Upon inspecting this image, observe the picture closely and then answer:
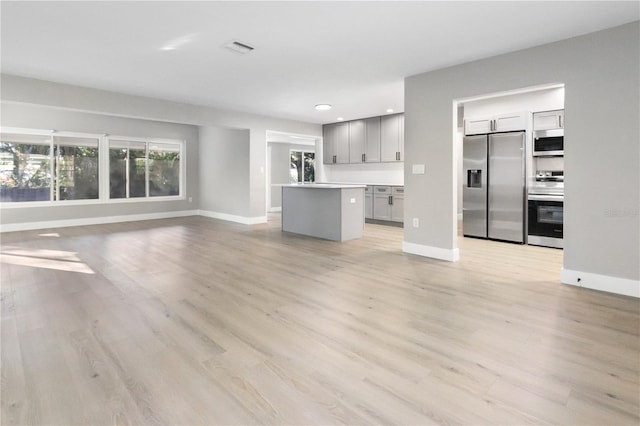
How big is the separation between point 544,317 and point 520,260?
6.53 ft

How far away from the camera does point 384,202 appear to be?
7707 mm

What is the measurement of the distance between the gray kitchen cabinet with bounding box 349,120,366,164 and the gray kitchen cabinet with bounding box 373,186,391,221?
2.94 ft

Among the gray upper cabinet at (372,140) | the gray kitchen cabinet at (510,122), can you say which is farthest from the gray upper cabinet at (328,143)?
the gray kitchen cabinet at (510,122)

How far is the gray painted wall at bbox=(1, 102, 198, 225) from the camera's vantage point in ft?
22.0

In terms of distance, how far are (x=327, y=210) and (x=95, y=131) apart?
554cm

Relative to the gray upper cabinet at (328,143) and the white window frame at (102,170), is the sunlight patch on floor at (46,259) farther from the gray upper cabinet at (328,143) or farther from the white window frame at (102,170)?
the gray upper cabinet at (328,143)

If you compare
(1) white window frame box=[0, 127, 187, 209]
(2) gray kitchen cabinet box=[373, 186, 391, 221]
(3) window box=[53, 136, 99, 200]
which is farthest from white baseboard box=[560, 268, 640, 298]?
(3) window box=[53, 136, 99, 200]

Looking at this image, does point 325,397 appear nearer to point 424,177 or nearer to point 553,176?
point 424,177

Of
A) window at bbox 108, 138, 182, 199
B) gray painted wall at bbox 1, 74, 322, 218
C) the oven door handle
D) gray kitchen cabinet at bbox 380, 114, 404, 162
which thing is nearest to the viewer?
gray painted wall at bbox 1, 74, 322, 218

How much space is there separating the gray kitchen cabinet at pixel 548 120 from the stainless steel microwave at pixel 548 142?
6cm

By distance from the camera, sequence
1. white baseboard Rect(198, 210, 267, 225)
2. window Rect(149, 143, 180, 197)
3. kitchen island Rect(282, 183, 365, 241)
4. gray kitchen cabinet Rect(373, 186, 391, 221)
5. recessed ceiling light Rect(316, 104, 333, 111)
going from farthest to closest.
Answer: window Rect(149, 143, 180, 197) → white baseboard Rect(198, 210, 267, 225) → gray kitchen cabinet Rect(373, 186, 391, 221) → recessed ceiling light Rect(316, 104, 333, 111) → kitchen island Rect(282, 183, 365, 241)

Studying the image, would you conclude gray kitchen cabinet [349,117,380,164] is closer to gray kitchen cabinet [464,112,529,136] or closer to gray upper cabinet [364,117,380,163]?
A: gray upper cabinet [364,117,380,163]

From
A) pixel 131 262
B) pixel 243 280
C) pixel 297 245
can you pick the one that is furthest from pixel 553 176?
pixel 131 262

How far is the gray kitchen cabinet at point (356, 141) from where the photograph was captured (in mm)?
8133
